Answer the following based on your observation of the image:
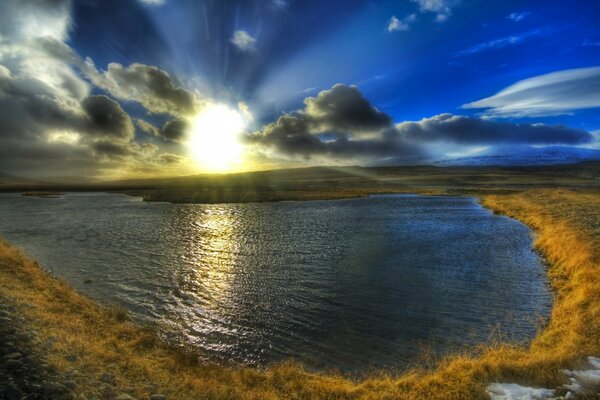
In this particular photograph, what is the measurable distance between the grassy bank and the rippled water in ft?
4.86

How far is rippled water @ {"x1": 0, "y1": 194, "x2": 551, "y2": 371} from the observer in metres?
14.6

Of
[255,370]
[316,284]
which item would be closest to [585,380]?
[255,370]

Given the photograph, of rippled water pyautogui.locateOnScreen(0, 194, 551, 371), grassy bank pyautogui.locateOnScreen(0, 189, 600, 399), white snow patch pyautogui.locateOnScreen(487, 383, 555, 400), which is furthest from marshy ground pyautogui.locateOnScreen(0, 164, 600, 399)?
rippled water pyautogui.locateOnScreen(0, 194, 551, 371)

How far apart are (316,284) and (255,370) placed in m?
9.87

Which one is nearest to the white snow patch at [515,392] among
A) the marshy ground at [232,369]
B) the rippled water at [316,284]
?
the marshy ground at [232,369]

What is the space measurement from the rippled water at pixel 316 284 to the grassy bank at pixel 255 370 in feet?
4.86

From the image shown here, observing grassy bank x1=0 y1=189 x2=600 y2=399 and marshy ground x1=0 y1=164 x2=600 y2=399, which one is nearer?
marshy ground x1=0 y1=164 x2=600 y2=399

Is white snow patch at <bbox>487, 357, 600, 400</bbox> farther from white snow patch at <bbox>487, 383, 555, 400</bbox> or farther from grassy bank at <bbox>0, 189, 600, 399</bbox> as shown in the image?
grassy bank at <bbox>0, 189, 600, 399</bbox>

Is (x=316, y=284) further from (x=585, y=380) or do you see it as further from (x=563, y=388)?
(x=585, y=380)

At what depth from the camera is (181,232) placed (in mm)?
41469

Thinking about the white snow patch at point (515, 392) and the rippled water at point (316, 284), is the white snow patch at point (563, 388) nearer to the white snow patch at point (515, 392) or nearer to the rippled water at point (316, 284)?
the white snow patch at point (515, 392)

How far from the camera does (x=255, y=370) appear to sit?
12.3m

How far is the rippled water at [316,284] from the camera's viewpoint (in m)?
14.6

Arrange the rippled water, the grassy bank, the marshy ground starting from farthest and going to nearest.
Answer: the rippled water, the grassy bank, the marshy ground
